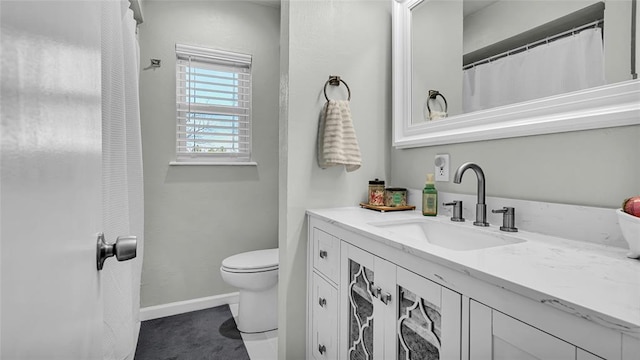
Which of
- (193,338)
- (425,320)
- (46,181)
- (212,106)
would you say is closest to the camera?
(46,181)

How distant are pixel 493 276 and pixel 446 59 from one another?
113 centimetres

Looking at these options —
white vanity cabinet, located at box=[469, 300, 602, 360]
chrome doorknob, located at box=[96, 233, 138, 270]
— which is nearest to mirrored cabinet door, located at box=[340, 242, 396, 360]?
white vanity cabinet, located at box=[469, 300, 602, 360]

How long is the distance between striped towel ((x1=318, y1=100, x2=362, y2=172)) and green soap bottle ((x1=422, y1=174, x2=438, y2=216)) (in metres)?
0.35

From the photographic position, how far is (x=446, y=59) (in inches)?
56.0

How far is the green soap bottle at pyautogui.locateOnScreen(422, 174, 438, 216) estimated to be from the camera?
4.42 feet

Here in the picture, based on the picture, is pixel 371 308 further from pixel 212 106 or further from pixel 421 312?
pixel 212 106

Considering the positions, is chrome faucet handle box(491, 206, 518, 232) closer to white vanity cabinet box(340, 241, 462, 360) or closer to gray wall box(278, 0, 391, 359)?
white vanity cabinet box(340, 241, 462, 360)

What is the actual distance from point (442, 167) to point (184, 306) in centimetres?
205

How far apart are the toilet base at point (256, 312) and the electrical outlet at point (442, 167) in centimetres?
129

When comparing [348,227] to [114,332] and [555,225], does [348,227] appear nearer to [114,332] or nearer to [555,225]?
[555,225]

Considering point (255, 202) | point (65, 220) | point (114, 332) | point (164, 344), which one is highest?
point (65, 220)

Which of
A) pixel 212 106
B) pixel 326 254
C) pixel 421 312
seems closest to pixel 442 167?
pixel 326 254

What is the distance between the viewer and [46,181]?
1.08 ft

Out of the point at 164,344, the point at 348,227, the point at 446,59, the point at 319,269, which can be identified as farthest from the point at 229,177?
the point at 446,59
